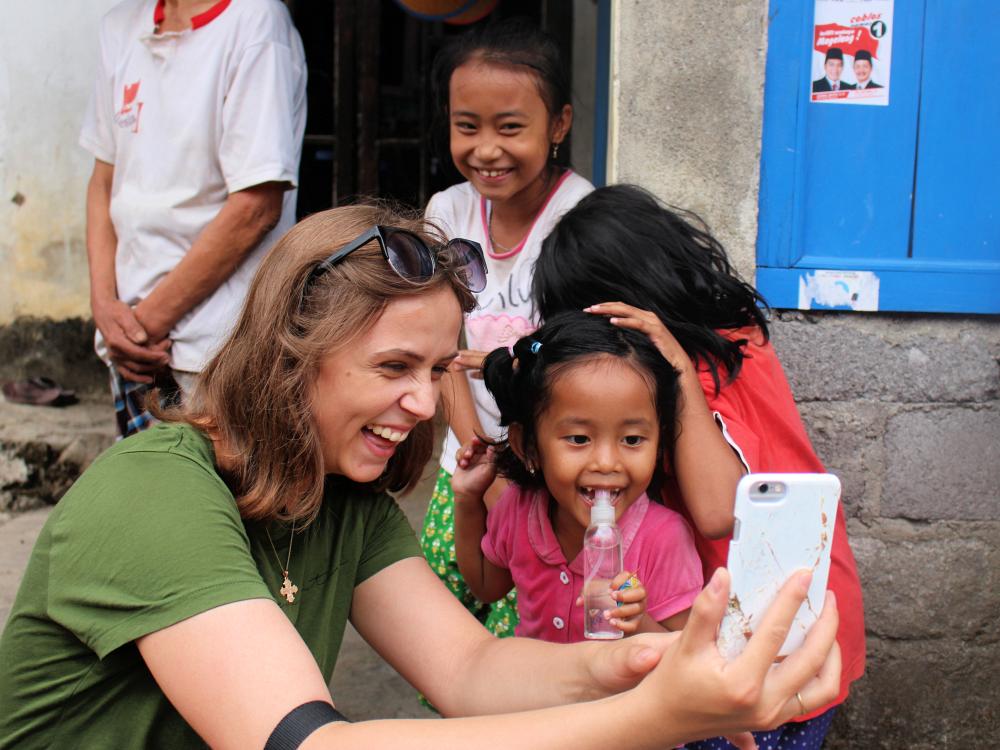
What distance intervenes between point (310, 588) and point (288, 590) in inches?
2.4

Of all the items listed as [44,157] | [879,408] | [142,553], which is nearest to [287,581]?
[142,553]

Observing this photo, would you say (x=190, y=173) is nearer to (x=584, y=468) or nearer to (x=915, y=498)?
(x=584, y=468)

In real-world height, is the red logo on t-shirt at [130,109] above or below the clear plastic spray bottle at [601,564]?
above

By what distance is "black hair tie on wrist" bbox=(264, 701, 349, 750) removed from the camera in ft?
4.17

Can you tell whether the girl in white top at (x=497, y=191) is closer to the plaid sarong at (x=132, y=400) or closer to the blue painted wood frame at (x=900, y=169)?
the blue painted wood frame at (x=900, y=169)

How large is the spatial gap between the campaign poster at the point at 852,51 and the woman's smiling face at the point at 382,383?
1.66 m

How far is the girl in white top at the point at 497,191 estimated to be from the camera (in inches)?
103

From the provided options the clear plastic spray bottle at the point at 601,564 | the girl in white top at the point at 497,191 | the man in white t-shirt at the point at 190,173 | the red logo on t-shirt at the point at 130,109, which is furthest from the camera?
the red logo on t-shirt at the point at 130,109

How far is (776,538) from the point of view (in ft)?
4.35

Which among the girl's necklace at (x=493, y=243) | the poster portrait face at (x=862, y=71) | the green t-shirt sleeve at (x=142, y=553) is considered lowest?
the green t-shirt sleeve at (x=142, y=553)

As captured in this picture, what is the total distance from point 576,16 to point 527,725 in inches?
165

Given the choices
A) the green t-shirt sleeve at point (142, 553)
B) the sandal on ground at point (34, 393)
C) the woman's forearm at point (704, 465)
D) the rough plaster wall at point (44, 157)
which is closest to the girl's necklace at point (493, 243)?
the woman's forearm at point (704, 465)

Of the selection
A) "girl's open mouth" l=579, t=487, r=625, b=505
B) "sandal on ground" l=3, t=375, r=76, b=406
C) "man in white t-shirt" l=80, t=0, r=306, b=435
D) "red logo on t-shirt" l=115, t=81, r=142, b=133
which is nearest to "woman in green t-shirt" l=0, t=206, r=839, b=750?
"girl's open mouth" l=579, t=487, r=625, b=505

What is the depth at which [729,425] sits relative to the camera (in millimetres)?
1955
